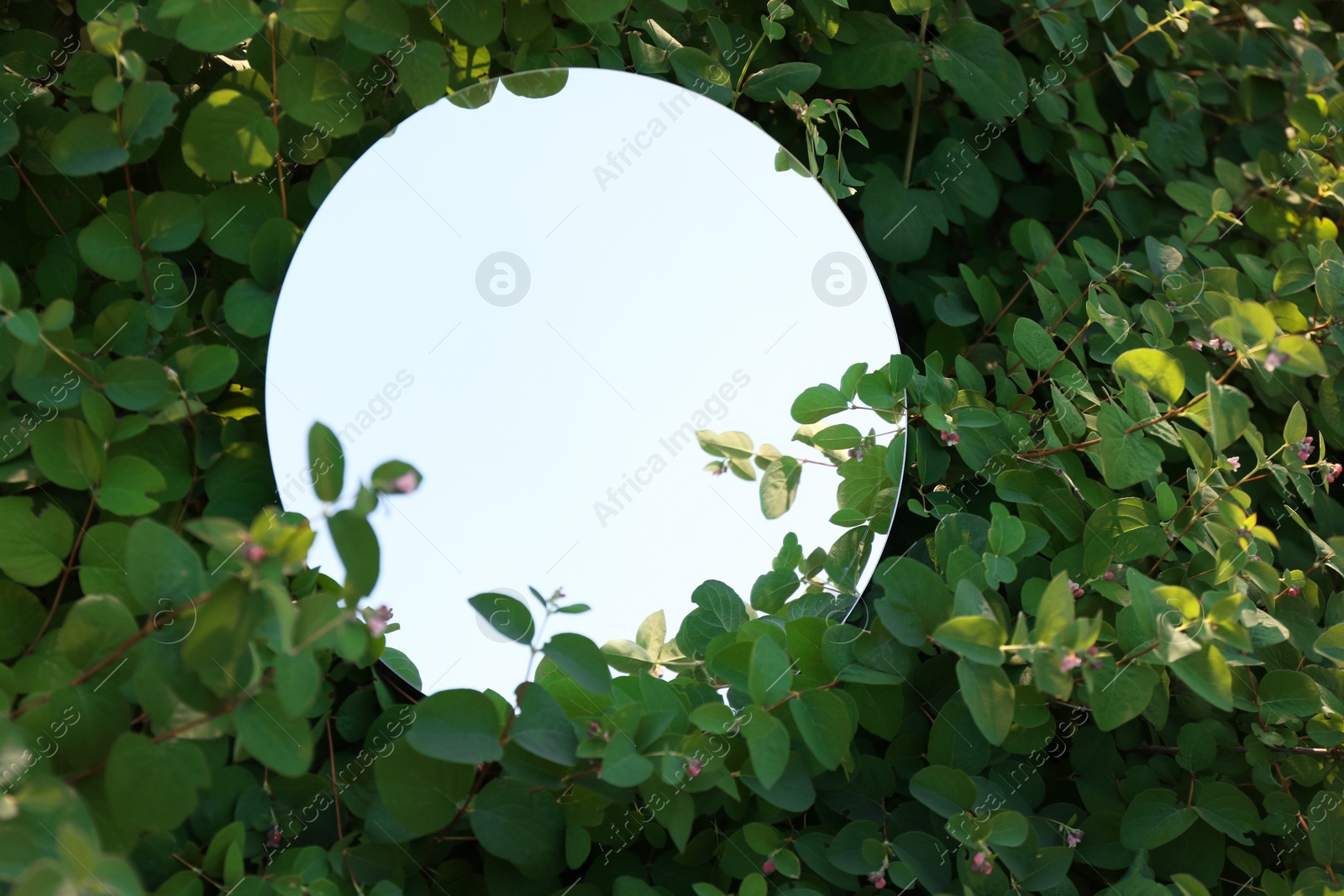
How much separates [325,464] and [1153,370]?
2.58ft

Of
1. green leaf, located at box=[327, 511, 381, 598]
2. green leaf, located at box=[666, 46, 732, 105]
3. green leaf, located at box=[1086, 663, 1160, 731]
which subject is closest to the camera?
green leaf, located at box=[327, 511, 381, 598]

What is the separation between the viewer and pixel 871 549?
1056mm

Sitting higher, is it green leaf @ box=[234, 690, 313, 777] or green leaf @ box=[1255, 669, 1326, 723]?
green leaf @ box=[234, 690, 313, 777]

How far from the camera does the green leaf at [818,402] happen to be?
3.33 feet

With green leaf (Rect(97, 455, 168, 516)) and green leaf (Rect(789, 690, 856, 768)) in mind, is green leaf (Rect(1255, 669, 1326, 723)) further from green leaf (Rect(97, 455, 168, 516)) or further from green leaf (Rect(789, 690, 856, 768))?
green leaf (Rect(97, 455, 168, 516))

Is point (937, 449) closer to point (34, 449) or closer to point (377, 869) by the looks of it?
point (377, 869)

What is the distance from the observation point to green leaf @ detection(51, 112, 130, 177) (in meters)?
0.88

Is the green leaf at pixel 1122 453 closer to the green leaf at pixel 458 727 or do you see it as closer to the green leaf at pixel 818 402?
the green leaf at pixel 818 402

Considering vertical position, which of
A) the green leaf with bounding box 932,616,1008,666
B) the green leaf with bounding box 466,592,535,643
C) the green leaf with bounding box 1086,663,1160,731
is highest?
the green leaf with bounding box 466,592,535,643

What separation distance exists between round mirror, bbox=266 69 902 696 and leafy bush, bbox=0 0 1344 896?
0.05 m

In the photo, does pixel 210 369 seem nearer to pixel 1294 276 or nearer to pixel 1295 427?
pixel 1295 427

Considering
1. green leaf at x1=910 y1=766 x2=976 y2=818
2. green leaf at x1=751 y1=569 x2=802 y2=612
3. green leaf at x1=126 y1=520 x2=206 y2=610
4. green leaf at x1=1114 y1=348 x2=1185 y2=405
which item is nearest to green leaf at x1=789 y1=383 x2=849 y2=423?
green leaf at x1=751 y1=569 x2=802 y2=612

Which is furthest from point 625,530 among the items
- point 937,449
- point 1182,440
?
point 1182,440

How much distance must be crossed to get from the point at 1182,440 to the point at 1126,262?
1.18 ft
